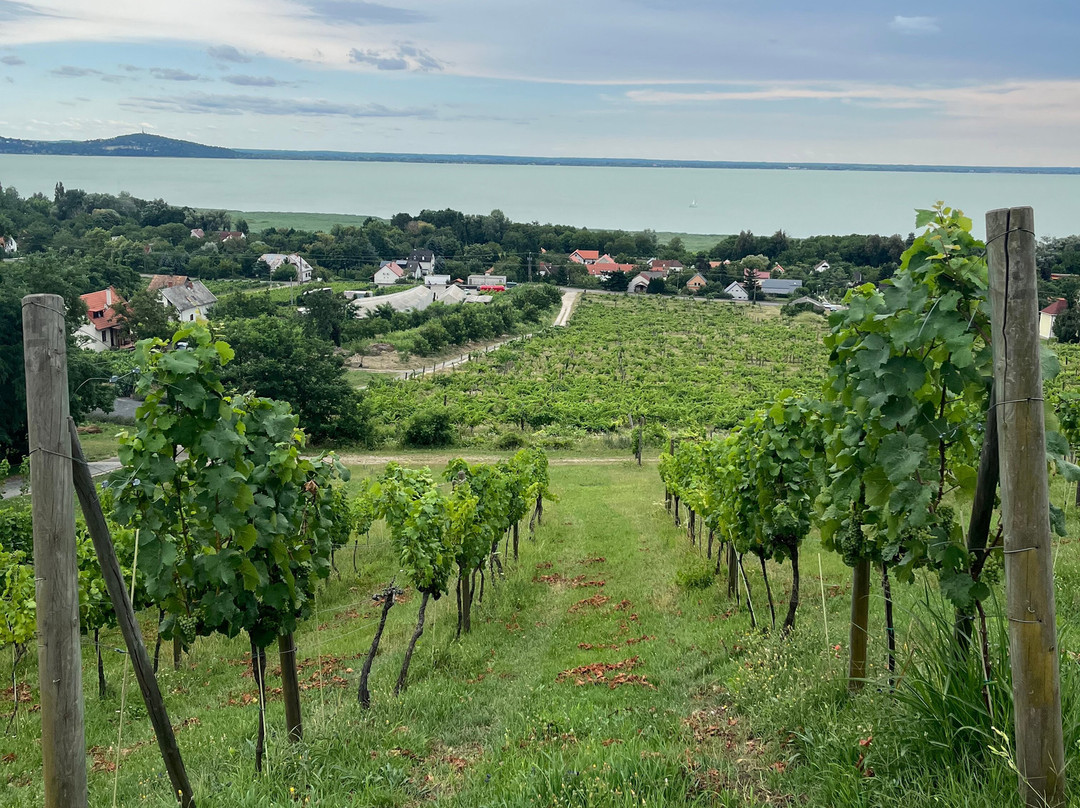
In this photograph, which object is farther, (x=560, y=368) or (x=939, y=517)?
(x=560, y=368)

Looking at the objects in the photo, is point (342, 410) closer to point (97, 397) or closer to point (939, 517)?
point (97, 397)

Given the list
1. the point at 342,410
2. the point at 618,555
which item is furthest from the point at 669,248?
the point at 618,555

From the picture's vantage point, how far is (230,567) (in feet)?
16.8

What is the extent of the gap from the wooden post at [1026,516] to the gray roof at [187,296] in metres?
72.1

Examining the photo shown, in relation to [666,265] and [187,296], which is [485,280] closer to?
[666,265]

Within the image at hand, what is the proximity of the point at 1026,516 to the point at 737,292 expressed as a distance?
341ft

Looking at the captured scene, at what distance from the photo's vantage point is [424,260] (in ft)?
391

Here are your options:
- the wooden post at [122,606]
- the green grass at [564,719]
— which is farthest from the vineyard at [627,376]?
the wooden post at [122,606]

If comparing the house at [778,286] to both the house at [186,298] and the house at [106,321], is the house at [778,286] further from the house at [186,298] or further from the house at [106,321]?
the house at [106,321]

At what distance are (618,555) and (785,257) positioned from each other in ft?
382

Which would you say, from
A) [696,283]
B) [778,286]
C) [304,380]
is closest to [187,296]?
[304,380]

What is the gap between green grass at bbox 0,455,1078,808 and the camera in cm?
423

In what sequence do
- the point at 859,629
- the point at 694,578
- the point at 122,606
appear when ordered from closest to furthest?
the point at 122,606
the point at 859,629
the point at 694,578

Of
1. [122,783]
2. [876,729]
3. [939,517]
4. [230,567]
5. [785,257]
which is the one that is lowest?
[122,783]
